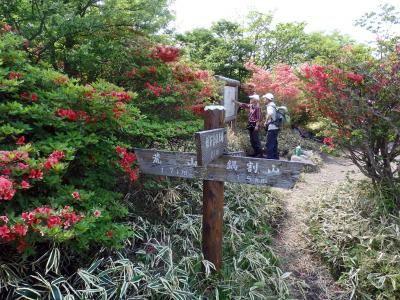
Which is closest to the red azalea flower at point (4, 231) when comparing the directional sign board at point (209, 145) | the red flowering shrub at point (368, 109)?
the directional sign board at point (209, 145)

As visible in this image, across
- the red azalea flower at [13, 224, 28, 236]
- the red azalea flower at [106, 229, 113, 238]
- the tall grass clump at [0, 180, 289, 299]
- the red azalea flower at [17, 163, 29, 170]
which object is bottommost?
the tall grass clump at [0, 180, 289, 299]

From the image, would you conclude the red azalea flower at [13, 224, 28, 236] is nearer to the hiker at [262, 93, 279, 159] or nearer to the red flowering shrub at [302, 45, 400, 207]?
the red flowering shrub at [302, 45, 400, 207]

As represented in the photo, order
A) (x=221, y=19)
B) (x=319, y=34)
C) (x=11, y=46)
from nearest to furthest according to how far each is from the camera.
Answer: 1. (x=11, y=46)
2. (x=221, y=19)
3. (x=319, y=34)

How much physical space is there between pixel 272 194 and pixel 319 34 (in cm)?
1233

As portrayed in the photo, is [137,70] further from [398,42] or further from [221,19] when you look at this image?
[221,19]

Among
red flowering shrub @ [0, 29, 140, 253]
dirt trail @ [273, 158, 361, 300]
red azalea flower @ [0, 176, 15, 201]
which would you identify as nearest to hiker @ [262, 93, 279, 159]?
dirt trail @ [273, 158, 361, 300]

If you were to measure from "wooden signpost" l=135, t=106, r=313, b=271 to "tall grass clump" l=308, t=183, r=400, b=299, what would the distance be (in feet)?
4.77

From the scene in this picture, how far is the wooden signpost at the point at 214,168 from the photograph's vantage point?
2.35 meters

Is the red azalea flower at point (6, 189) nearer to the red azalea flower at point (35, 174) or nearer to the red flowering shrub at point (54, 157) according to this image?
the red flowering shrub at point (54, 157)

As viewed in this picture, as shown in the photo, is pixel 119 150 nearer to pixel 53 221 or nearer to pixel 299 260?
pixel 53 221

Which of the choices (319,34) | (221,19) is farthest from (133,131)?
(319,34)

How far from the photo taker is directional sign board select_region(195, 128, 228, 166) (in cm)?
221

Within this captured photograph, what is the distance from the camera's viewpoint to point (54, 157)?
1928 mm

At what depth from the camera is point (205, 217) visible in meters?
2.77
